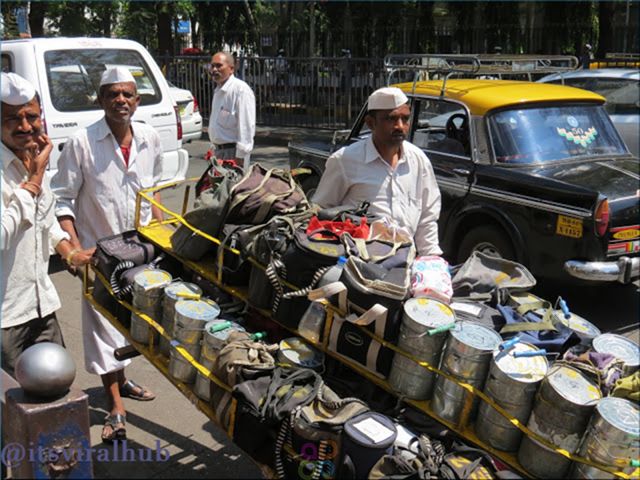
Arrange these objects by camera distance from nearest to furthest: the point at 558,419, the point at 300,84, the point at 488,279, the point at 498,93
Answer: the point at 558,419 < the point at 488,279 < the point at 498,93 < the point at 300,84

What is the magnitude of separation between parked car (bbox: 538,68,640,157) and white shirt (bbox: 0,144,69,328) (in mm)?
8693

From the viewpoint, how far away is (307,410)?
8.23 ft

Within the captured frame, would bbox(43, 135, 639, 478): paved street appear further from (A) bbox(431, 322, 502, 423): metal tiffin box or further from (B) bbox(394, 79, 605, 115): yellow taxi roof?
(B) bbox(394, 79, 605, 115): yellow taxi roof

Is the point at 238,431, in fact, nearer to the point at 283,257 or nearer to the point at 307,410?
the point at 307,410

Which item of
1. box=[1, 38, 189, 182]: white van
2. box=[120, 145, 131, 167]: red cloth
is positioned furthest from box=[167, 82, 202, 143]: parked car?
box=[120, 145, 131, 167]: red cloth

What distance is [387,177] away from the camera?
3721 mm

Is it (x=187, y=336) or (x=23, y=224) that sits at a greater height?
(x=23, y=224)

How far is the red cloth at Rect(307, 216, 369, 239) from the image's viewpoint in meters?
2.98

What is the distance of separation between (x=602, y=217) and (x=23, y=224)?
4.17 m

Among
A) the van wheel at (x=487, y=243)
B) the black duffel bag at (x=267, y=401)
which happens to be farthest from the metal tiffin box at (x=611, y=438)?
the van wheel at (x=487, y=243)

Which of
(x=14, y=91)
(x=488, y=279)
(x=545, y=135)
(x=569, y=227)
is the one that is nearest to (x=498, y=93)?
(x=545, y=135)

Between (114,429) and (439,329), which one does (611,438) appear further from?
(114,429)

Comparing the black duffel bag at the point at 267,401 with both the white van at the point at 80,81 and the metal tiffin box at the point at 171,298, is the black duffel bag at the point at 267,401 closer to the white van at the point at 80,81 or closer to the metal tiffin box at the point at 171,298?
the metal tiffin box at the point at 171,298

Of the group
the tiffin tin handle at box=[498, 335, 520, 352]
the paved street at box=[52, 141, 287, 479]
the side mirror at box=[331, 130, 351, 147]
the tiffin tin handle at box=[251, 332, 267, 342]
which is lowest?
the paved street at box=[52, 141, 287, 479]
